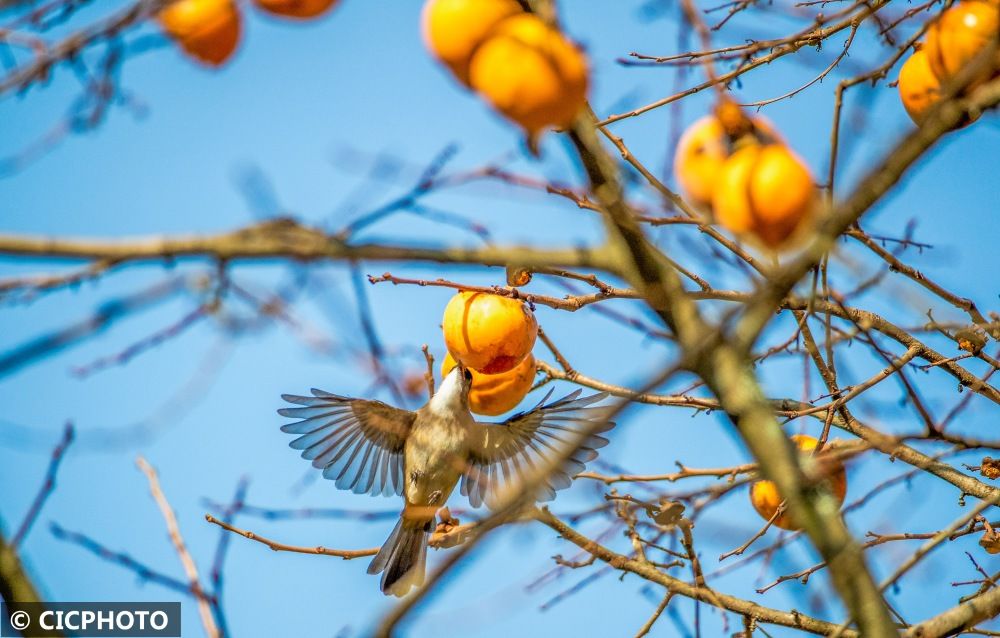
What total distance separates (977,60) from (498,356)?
1577 millimetres

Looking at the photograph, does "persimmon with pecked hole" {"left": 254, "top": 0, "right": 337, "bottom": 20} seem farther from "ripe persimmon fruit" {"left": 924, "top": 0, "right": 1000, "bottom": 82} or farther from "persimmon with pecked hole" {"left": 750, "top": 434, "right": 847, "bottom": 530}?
"persimmon with pecked hole" {"left": 750, "top": 434, "right": 847, "bottom": 530}

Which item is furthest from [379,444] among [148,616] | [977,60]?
[977,60]

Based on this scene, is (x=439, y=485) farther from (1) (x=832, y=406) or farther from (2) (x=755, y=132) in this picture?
(2) (x=755, y=132)

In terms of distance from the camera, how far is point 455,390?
11.4 feet

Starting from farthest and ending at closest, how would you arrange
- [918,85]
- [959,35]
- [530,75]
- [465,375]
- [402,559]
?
[402,559], [465,375], [918,85], [959,35], [530,75]

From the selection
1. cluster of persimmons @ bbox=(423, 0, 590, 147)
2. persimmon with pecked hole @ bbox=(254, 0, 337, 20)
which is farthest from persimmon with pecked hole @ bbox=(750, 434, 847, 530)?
persimmon with pecked hole @ bbox=(254, 0, 337, 20)

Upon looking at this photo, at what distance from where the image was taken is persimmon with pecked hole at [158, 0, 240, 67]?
1.64 meters

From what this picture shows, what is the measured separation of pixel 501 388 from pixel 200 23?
5.50 feet

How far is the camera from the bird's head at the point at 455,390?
11.0ft

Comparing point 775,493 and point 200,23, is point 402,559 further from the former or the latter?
point 200,23

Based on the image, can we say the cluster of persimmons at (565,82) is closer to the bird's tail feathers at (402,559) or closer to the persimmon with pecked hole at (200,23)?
the persimmon with pecked hole at (200,23)

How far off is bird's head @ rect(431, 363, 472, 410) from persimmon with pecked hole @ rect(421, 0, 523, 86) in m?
1.78

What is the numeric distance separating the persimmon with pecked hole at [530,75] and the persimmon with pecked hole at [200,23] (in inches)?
18.7

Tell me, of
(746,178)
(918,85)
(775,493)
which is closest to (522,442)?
(775,493)
